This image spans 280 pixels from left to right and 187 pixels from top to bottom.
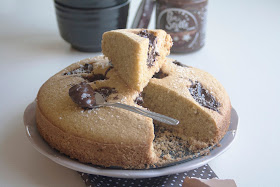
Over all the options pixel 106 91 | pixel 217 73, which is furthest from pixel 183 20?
pixel 106 91

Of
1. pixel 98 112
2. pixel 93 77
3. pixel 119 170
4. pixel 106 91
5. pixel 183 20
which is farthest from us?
pixel 183 20

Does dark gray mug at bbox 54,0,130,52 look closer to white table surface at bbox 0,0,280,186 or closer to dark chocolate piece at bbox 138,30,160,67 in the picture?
white table surface at bbox 0,0,280,186

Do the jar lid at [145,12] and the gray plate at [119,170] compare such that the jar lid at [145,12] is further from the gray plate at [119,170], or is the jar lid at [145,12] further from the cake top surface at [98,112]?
the gray plate at [119,170]

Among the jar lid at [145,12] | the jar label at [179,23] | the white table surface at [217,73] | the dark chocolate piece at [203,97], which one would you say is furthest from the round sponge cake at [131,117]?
the jar lid at [145,12]

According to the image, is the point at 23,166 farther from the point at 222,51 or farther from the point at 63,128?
the point at 222,51

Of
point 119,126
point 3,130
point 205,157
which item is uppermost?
point 119,126

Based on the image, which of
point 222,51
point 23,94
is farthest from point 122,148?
point 222,51

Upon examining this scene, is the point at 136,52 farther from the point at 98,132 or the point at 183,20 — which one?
the point at 183,20

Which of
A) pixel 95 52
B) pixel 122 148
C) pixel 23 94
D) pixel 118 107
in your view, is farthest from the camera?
pixel 95 52

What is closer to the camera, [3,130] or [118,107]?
[118,107]
